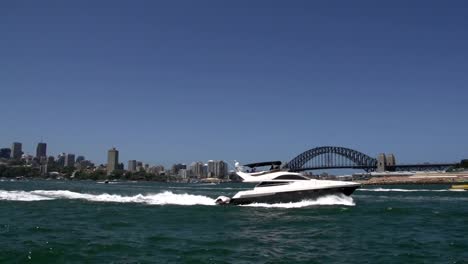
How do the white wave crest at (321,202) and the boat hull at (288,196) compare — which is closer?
the white wave crest at (321,202)

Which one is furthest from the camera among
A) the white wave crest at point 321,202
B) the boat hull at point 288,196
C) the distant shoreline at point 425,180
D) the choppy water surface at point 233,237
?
the distant shoreline at point 425,180

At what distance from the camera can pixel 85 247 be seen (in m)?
17.4

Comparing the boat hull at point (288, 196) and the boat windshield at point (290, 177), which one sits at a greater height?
the boat windshield at point (290, 177)

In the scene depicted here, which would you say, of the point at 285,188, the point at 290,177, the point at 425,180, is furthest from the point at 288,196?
the point at 425,180

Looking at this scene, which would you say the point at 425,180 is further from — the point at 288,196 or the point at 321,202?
the point at 288,196

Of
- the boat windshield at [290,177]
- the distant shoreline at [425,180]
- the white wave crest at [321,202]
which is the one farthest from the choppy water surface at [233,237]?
the distant shoreline at [425,180]

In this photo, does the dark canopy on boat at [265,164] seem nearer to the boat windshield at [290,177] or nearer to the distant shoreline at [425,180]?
the boat windshield at [290,177]

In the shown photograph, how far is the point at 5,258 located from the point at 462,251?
55.6 feet

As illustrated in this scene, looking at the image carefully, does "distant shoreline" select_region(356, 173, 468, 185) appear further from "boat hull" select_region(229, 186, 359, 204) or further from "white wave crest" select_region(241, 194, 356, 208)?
"boat hull" select_region(229, 186, 359, 204)

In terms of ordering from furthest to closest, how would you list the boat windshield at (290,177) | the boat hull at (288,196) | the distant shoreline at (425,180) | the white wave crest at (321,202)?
the distant shoreline at (425,180), the boat windshield at (290,177), the boat hull at (288,196), the white wave crest at (321,202)

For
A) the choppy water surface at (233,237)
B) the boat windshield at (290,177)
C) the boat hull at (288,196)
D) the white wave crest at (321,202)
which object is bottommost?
the choppy water surface at (233,237)

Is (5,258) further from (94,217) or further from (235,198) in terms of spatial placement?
(235,198)

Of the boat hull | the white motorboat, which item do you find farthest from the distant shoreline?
the boat hull

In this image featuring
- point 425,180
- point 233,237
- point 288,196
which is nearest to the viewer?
point 233,237
